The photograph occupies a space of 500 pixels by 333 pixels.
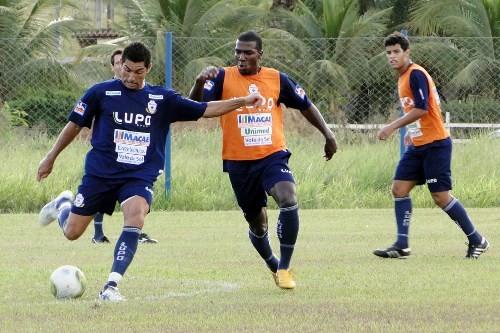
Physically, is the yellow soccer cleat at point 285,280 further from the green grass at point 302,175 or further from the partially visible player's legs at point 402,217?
the green grass at point 302,175

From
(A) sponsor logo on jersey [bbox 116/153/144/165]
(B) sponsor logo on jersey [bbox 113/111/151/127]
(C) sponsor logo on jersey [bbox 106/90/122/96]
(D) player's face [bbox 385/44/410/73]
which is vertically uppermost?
(D) player's face [bbox 385/44/410/73]

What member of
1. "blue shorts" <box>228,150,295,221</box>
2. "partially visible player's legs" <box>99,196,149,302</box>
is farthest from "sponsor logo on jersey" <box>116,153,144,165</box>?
"blue shorts" <box>228,150,295,221</box>

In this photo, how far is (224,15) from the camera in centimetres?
2912

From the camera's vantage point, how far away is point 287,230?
27.4 ft

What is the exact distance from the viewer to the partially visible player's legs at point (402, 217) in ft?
35.0

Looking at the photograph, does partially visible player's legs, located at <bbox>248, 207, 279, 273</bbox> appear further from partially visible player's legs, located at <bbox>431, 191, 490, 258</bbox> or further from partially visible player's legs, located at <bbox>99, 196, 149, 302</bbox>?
partially visible player's legs, located at <bbox>431, 191, 490, 258</bbox>

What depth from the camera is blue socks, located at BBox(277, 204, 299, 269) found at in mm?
8297

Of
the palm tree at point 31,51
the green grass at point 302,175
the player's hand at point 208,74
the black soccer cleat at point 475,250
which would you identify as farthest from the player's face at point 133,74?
the palm tree at point 31,51

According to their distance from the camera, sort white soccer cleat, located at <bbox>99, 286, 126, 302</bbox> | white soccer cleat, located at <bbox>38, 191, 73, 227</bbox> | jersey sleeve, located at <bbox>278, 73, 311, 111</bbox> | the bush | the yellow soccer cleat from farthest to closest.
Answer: the bush, white soccer cleat, located at <bbox>38, 191, 73, 227</bbox>, jersey sleeve, located at <bbox>278, 73, 311, 111</bbox>, the yellow soccer cleat, white soccer cleat, located at <bbox>99, 286, 126, 302</bbox>

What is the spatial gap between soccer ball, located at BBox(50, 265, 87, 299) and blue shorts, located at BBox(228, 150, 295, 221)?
1.42m

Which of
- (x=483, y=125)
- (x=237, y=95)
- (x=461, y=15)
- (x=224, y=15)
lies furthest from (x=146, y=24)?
(x=237, y=95)

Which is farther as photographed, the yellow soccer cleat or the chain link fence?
the chain link fence

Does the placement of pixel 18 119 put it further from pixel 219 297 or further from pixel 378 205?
pixel 219 297

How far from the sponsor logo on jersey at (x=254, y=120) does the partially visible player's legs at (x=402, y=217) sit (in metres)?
2.54
